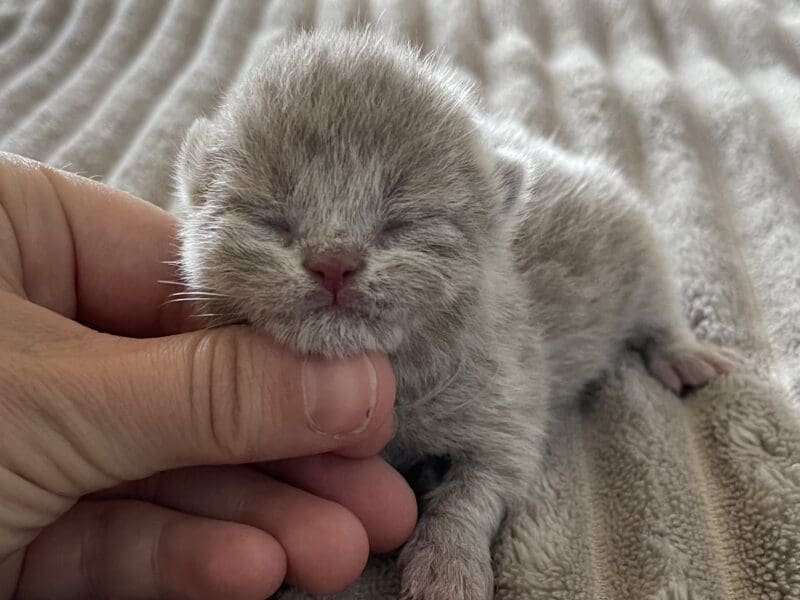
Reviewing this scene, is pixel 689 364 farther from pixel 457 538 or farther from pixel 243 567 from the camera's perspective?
pixel 243 567

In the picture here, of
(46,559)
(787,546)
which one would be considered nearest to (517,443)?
(787,546)

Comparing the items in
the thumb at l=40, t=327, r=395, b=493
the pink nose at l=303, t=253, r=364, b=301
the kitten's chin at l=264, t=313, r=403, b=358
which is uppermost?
the pink nose at l=303, t=253, r=364, b=301

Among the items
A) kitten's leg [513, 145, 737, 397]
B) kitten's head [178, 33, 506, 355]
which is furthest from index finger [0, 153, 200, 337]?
kitten's leg [513, 145, 737, 397]

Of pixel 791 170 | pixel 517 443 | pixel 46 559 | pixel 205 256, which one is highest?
pixel 791 170

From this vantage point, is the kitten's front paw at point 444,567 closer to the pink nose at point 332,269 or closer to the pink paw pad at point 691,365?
the pink nose at point 332,269

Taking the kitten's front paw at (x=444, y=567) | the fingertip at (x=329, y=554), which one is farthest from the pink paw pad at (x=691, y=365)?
the fingertip at (x=329, y=554)

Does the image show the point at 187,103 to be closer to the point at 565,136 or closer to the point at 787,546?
the point at 565,136

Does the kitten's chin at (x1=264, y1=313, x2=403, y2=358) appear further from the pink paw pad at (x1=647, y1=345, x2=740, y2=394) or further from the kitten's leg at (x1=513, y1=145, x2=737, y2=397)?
the pink paw pad at (x1=647, y1=345, x2=740, y2=394)
